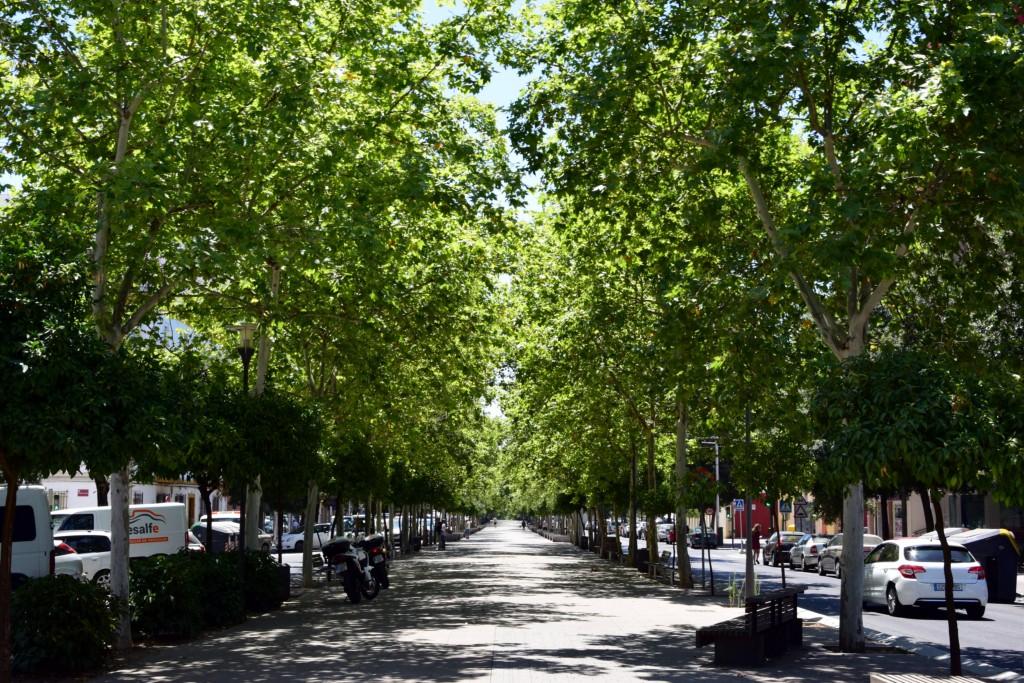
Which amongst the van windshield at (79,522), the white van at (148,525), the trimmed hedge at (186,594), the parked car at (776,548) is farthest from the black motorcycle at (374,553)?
the parked car at (776,548)

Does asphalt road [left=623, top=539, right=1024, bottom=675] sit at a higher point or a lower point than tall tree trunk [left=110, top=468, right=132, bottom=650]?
lower

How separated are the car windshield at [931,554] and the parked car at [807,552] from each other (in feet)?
67.3

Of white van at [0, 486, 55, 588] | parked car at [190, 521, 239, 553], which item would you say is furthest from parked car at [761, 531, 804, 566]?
white van at [0, 486, 55, 588]

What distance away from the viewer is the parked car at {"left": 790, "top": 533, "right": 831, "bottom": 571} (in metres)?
45.2

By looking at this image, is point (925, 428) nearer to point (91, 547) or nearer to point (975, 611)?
point (975, 611)

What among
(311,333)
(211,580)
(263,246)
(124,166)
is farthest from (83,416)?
(311,333)

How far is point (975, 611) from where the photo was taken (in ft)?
80.4

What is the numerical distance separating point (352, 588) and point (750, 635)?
41.7 ft

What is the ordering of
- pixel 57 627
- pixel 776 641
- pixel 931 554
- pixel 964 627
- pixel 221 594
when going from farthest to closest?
pixel 931 554 → pixel 964 627 → pixel 221 594 → pixel 776 641 → pixel 57 627

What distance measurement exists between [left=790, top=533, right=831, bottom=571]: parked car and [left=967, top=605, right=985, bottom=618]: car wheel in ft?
65.8

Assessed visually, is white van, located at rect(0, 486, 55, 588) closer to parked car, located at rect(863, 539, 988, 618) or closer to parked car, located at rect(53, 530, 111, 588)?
parked car, located at rect(53, 530, 111, 588)

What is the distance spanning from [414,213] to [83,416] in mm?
8487

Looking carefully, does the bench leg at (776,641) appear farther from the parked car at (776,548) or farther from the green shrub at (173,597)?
the parked car at (776,548)

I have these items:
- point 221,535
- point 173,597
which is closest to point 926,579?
point 173,597
